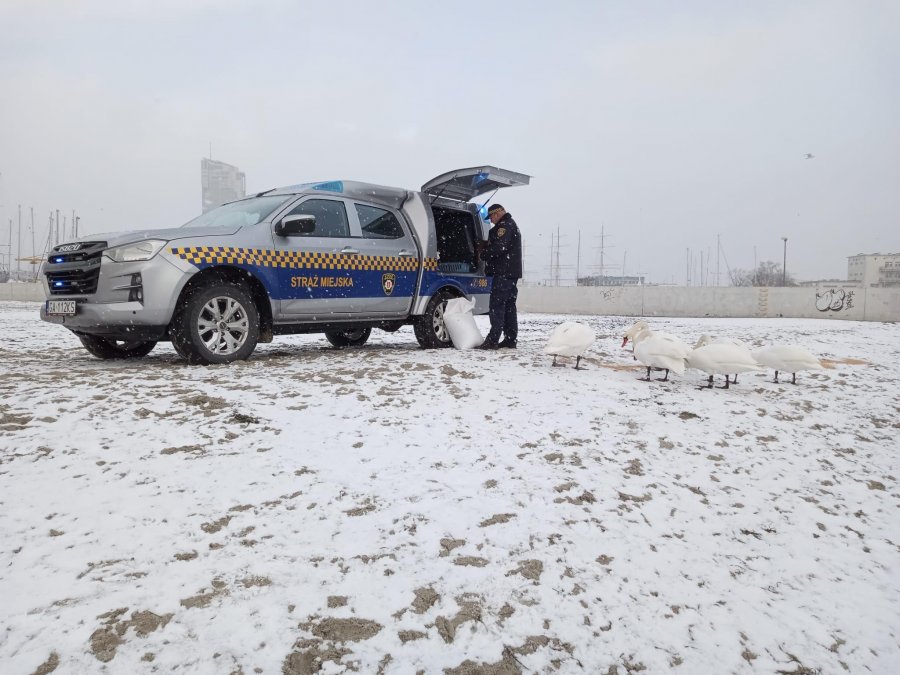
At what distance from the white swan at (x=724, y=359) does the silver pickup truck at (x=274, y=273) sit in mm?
3194

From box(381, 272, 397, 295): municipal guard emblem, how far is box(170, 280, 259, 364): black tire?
1.52 metres

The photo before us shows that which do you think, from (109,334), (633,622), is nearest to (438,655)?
(633,622)

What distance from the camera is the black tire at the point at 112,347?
5473 millimetres

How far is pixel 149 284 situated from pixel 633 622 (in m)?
4.38

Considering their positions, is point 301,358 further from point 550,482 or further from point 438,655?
point 438,655

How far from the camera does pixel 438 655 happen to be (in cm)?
163

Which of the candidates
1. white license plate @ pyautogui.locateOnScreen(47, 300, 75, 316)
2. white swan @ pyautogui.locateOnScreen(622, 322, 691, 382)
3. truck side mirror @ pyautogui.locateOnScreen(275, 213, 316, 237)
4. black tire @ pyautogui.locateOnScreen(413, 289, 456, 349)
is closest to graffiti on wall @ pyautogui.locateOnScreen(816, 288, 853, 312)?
black tire @ pyautogui.locateOnScreen(413, 289, 456, 349)

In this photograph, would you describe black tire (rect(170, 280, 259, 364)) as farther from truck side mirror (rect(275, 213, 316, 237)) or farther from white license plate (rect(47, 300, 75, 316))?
white license plate (rect(47, 300, 75, 316))

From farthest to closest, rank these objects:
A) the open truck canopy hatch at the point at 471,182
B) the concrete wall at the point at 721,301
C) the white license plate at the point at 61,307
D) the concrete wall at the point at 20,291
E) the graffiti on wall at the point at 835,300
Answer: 1. the concrete wall at the point at 20,291
2. the graffiti on wall at the point at 835,300
3. the concrete wall at the point at 721,301
4. the open truck canopy hatch at the point at 471,182
5. the white license plate at the point at 61,307

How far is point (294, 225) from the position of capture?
5254 millimetres

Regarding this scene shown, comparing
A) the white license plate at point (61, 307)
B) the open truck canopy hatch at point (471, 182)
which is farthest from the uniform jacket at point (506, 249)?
the white license plate at point (61, 307)

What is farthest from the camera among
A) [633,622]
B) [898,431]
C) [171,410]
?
[898,431]

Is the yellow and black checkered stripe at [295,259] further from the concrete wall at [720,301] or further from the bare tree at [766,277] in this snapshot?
the bare tree at [766,277]

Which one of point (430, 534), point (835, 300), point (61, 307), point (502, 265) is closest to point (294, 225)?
point (61, 307)
